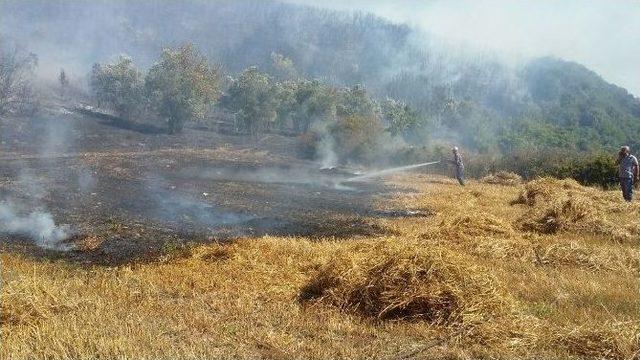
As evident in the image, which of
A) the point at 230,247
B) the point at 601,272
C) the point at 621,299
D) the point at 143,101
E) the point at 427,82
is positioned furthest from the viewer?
the point at 427,82

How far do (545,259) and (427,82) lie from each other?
152m

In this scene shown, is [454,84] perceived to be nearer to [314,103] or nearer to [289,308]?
[314,103]

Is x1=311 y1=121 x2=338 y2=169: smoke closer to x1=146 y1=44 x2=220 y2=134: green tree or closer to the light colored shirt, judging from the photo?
x1=146 y1=44 x2=220 y2=134: green tree

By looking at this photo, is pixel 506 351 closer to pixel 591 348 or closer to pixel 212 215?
pixel 591 348

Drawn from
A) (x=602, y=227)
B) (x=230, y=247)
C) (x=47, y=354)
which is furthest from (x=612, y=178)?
(x=47, y=354)

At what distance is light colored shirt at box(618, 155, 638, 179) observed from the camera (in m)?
15.1

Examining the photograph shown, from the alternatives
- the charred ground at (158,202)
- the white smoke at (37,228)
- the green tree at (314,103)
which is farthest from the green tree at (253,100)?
the white smoke at (37,228)

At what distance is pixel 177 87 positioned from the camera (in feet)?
192

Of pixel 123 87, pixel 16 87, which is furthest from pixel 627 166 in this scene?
pixel 123 87

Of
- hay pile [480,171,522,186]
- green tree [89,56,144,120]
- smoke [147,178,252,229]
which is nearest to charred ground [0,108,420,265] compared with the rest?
smoke [147,178,252,229]

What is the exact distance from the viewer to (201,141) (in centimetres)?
Result: 5409

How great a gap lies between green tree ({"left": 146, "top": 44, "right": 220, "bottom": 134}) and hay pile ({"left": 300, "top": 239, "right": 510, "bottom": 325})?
54253 mm

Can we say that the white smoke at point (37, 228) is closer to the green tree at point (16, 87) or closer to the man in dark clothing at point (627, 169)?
the man in dark clothing at point (627, 169)

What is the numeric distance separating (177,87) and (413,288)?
187ft
